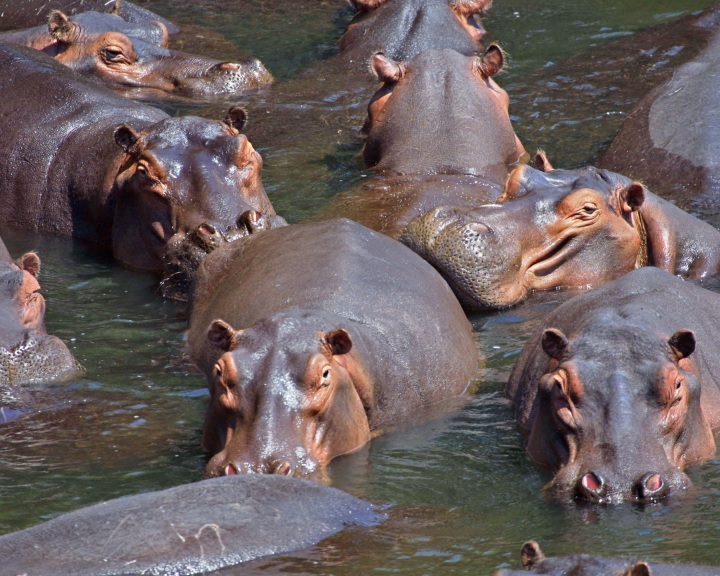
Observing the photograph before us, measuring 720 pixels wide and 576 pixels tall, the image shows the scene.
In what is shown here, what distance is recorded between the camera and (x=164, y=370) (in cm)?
800

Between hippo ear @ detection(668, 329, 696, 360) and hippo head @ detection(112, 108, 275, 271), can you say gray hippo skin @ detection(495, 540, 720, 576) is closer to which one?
hippo ear @ detection(668, 329, 696, 360)

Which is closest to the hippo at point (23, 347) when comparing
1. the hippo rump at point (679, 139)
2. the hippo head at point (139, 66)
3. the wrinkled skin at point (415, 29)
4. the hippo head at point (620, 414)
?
the hippo head at point (620, 414)

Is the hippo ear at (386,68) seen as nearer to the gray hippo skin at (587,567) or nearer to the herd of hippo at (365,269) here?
the herd of hippo at (365,269)

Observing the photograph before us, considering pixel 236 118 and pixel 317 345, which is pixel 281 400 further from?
pixel 236 118

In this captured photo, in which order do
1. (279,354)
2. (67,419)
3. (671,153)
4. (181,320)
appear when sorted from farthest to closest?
1. (671,153)
2. (181,320)
3. (67,419)
4. (279,354)

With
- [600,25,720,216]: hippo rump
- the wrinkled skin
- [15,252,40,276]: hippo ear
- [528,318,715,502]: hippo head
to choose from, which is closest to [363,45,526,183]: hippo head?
[600,25,720,216]: hippo rump

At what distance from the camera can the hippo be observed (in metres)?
7.46

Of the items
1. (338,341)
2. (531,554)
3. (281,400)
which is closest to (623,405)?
(338,341)

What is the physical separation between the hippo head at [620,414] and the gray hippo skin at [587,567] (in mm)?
1263

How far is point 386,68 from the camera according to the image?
1138 centimetres

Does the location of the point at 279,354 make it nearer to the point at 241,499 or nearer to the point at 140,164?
the point at 241,499

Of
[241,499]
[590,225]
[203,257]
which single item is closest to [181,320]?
[203,257]

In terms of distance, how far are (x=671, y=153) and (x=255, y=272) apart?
4051 mm

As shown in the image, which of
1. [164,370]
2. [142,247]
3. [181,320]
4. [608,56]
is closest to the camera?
[164,370]
